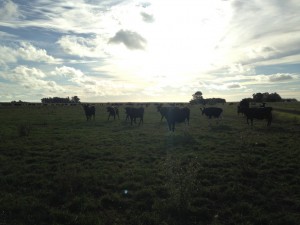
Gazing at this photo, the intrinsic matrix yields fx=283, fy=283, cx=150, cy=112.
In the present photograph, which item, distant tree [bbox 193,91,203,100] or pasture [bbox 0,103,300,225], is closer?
pasture [bbox 0,103,300,225]

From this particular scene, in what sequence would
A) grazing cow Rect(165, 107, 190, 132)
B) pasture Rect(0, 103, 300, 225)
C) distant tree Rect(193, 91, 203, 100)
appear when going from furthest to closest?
distant tree Rect(193, 91, 203, 100), grazing cow Rect(165, 107, 190, 132), pasture Rect(0, 103, 300, 225)

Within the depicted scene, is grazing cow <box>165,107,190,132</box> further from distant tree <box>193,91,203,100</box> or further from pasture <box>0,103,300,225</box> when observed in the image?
distant tree <box>193,91,203,100</box>

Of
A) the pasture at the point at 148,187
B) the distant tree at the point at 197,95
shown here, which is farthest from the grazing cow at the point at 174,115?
the distant tree at the point at 197,95

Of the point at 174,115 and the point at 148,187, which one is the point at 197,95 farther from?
the point at 148,187

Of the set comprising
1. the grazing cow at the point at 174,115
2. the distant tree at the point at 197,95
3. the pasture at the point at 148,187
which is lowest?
the pasture at the point at 148,187

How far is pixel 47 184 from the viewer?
33.6ft

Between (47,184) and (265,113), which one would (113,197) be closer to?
(47,184)

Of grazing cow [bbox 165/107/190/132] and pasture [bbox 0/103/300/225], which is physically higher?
grazing cow [bbox 165/107/190/132]

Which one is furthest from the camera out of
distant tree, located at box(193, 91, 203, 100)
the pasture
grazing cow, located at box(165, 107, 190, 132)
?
distant tree, located at box(193, 91, 203, 100)

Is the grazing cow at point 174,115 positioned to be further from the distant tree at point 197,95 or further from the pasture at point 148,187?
the distant tree at point 197,95

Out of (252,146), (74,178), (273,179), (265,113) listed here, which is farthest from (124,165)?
(265,113)

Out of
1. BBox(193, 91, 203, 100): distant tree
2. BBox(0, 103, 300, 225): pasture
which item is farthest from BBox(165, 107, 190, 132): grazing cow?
BBox(193, 91, 203, 100): distant tree

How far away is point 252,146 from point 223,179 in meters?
7.64

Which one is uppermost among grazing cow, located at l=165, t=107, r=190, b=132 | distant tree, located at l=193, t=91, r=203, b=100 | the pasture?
distant tree, located at l=193, t=91, r=203, b=100
